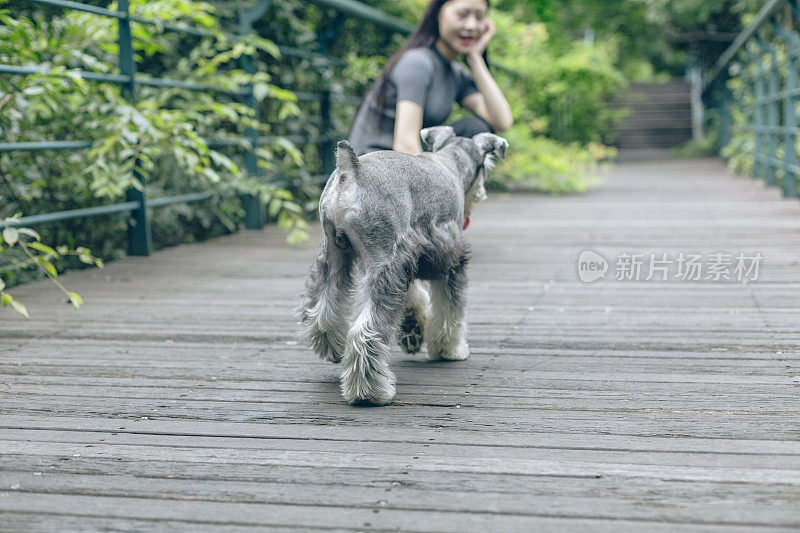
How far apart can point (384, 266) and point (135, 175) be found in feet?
12.4

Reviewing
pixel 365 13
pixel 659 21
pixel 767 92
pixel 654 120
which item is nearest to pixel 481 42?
pixel 365 13

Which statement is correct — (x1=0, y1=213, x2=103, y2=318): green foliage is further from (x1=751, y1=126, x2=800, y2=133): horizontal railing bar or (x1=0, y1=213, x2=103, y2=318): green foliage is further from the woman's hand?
(x1=751, y1=126, x2=800, y2=133): horizontal railing bar

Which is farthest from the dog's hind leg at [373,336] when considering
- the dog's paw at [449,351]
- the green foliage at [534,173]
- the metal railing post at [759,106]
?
Answer: the metal railing post at [759,106]

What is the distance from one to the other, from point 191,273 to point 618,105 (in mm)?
16125

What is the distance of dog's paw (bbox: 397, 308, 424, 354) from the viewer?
11.4ft

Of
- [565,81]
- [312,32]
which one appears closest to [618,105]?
[565,81]

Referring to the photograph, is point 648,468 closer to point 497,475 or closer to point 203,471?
point 497,475

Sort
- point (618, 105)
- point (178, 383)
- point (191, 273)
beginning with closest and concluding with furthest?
point (178, 383) → point (191, 273) → point (618, 105)

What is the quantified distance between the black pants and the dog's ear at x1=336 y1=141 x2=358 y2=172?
2234 millimetres

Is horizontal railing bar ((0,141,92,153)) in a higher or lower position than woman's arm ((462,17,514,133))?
lower

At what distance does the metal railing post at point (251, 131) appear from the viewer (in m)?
7.28

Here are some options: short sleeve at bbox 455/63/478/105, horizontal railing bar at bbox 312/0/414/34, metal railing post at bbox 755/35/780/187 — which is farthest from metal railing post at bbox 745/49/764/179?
short sleeve at bbox 455/63/478/105

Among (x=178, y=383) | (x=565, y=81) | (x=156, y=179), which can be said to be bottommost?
(x=178, y=383)

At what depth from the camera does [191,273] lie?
217 inches
